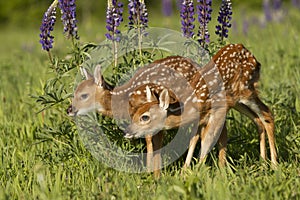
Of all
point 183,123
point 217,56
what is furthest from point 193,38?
point 183,123

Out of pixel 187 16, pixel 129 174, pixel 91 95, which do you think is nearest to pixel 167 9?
pixel 187 16

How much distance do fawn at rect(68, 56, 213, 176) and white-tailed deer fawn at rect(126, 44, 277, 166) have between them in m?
0.12

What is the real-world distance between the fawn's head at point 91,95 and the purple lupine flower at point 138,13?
0.58 meters

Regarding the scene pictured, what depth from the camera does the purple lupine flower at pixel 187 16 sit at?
573 centimetres

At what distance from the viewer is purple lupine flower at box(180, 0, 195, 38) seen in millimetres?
5728

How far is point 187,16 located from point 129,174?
1.69 metres

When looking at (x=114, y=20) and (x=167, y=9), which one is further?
(x=167, y=9)

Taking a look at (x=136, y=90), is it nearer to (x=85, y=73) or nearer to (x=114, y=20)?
(x=85, y=73)

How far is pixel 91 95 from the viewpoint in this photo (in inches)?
219

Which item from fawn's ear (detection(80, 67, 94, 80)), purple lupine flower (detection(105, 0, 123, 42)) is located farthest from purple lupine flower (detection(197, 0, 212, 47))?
fawn's ear (detection(80, 67, 94, 80))

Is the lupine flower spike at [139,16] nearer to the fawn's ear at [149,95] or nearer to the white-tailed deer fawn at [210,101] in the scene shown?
the fawn's ear at [149,95]

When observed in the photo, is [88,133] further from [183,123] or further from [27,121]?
[27,121]

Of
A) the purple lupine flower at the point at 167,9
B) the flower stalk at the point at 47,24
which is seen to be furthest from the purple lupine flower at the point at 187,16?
the purple lupine flower at the point at 167,9

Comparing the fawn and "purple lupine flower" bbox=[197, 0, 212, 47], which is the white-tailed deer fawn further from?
"purple lupine flower" bbox=[197, 0, 212, 47]
